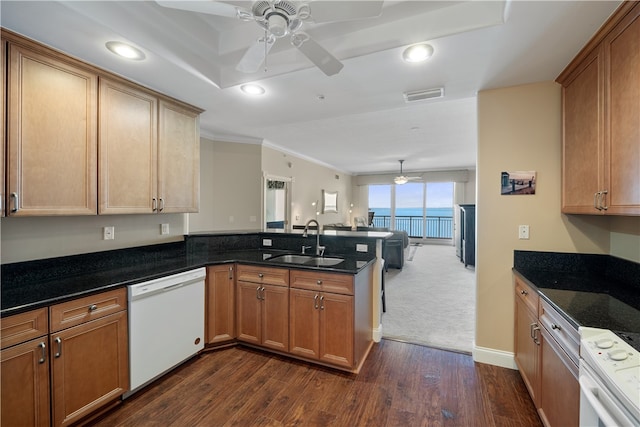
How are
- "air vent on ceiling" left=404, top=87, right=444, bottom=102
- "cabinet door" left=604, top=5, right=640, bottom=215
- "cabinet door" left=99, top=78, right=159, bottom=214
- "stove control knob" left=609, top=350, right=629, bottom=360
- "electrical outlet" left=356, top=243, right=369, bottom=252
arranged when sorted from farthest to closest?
"electrical outlet" left=356, top=243, right=369, bottom=252, "air vent on ceiling" left=404, top=87, right=444, bottom=102, "cabinet door" left=99, top=78, right=159, bottom=214, "cabinet door" left=604, top=5, right=640, bottom=215, "stove control knob" left=609, top=350, right=629, bottom=360

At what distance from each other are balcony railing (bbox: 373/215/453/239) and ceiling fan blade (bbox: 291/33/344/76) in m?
9.02

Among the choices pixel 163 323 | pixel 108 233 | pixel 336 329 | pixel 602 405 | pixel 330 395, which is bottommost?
pixel 330 395

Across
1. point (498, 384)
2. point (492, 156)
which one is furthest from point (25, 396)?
point (492, 156)

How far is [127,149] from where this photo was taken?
2.29 m

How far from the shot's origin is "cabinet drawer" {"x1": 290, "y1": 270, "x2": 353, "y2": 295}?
2273mm

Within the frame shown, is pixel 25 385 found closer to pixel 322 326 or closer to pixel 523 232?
pixel 322 326

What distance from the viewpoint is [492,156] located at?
2.45m

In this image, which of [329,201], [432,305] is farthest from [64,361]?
[329,201]

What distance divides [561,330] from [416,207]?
9.01 meters

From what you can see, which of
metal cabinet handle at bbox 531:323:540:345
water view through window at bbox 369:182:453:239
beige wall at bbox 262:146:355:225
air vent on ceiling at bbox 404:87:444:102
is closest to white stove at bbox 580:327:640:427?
metal cabinet handle at bbox 531:323:540:345

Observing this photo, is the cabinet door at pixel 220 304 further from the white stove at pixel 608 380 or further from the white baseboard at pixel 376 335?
the white stove at pixel 608 380

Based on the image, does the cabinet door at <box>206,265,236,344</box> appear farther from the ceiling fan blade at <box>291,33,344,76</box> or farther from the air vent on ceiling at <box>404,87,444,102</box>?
the air vent on ceiling at <box>404,87,444,102</box>

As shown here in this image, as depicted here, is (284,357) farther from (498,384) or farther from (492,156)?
(492,156)

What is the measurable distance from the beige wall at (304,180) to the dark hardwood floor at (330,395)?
11.7ft
